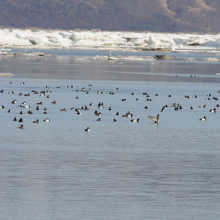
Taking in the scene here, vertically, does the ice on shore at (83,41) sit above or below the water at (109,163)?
above

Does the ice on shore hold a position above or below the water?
above

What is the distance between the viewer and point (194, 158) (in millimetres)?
19000

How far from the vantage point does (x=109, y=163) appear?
1791cm

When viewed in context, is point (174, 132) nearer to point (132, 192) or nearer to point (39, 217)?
point (132, 192)

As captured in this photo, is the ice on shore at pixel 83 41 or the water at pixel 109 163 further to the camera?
the ice on shore at pixel 83 41

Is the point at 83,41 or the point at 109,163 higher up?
the point at 83,41

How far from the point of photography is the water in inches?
529

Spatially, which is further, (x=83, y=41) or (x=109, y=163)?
(x=83, y=41)

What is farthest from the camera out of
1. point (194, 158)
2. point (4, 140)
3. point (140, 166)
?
point (4, 140)

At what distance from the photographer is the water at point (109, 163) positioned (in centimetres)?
1343

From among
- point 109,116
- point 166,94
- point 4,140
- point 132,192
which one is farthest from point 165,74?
point 132,192

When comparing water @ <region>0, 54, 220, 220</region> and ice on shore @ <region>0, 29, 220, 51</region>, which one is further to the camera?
ice on shore @ <region>0, 29, 220, 51</region>

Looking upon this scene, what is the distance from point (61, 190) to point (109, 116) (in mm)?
14481

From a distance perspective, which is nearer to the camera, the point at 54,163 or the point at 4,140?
the point at 54,163
